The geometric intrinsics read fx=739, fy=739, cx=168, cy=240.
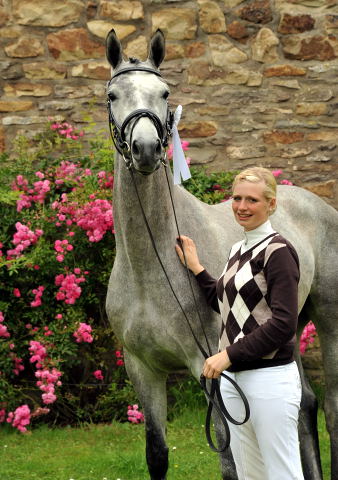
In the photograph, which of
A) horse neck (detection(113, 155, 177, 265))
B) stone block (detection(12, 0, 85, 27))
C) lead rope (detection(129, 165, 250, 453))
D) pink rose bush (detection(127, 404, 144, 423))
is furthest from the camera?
stone block (detection(12, 0, 85, 27))

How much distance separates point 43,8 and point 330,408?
4370 mm

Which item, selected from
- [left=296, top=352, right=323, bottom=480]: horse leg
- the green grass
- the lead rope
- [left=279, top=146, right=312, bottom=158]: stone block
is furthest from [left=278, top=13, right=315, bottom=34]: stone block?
the lead rope

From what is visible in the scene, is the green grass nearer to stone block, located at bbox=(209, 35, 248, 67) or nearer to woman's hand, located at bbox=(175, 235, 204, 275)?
woman's hand, located at bbox=(175, 235, 204, 275)

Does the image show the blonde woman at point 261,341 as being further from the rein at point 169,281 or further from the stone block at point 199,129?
the stone block at point 199,129

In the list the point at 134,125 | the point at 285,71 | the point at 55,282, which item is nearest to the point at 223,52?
the point at 285,71

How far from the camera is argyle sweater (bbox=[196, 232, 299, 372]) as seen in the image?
2.63 metres

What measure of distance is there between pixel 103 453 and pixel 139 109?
3.01 metres

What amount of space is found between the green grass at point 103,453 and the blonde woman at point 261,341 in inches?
80.0

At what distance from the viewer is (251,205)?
9.16 ft

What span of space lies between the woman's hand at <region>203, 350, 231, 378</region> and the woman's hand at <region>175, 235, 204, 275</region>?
70cm

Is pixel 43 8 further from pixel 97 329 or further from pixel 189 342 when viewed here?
pixel 189 342

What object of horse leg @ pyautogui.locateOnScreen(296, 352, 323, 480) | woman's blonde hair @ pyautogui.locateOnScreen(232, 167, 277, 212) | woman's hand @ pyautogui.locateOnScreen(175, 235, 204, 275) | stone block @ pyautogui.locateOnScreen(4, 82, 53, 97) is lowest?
horse leg @ pyautogui.locateOnScreen(296, 352, 323, 480)

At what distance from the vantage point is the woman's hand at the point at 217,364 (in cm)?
268

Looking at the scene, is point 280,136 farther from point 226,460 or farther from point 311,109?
point 226,460
